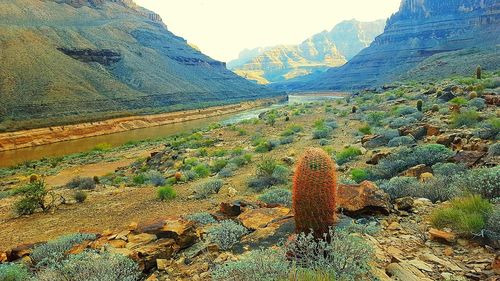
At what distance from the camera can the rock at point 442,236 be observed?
5059 millimetres

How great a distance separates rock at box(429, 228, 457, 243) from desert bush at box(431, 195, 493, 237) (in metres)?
0.15

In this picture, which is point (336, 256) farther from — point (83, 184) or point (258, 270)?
point (83, 184)

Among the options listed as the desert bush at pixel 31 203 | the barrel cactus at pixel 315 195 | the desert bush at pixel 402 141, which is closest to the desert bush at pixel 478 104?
the desert bush at pixel 402 141

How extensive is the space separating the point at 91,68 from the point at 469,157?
285 feet

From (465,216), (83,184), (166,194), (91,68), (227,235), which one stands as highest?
(91,68)

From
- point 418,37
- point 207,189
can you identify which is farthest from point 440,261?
point 418,37

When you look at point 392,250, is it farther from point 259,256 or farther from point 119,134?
point 119,134

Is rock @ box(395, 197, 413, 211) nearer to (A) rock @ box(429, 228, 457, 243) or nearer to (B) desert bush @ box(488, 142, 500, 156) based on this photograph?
(A) rock @ box(429, 228, 457, 243)

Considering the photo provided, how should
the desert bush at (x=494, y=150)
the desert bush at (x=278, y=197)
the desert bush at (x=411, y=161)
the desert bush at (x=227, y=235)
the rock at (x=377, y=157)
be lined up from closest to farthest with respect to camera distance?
the desert bush at (x=227, y=235), the desert bush at (x=494, y=150), the desert bush at (x=278, y=197), the desert bush at (x=411, y=161), the rock at (x=377, y=157)

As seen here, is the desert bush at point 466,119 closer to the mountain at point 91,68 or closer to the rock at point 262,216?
the rock at point 262,216

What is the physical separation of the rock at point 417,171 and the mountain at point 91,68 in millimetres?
54141

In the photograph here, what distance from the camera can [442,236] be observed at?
5105mm

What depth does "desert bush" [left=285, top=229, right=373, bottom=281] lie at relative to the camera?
13.4ft

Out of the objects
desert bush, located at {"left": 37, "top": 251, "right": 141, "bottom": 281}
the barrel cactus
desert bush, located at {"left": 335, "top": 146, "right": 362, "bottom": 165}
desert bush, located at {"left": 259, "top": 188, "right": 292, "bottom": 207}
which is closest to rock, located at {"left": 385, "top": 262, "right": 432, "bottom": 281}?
the barrel cactus
